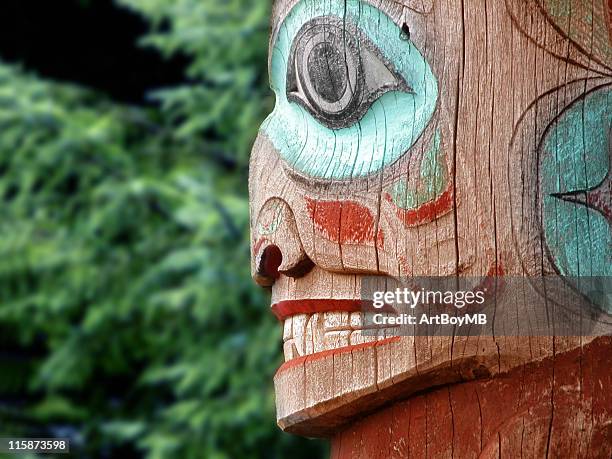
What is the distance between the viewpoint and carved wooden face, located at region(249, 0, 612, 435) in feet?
6.95

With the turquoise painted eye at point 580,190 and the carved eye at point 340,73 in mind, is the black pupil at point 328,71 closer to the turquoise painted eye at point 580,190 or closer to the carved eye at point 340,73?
the carved eye at point 340,73

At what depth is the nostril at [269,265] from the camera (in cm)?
246

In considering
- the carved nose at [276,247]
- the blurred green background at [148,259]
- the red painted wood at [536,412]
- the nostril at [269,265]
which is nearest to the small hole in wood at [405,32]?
the carved nose at [276,247]

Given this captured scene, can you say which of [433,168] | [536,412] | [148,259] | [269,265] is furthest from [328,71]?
[148,259]

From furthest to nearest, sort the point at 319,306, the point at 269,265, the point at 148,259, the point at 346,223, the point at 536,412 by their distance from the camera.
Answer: the point at 148,259 < the point at 269,265 < the point at 319,306 < the point at 346,223 < the point at 536,412

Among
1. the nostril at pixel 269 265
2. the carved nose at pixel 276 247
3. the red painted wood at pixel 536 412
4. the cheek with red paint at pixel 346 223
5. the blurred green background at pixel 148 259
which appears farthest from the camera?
the blurred green background at pixel 148 259

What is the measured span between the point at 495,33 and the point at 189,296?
428 centimetres

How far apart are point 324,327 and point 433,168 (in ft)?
1.51

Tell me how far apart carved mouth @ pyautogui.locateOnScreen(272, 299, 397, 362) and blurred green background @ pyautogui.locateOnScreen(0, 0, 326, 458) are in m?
3.49

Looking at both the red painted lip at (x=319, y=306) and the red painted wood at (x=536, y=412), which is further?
the red painted lip at (x=319, y=306)

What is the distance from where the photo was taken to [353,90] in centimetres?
228

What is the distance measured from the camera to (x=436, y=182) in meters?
2.16

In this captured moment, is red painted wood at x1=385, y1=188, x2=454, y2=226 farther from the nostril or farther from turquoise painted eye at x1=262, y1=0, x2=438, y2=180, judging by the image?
the nostril

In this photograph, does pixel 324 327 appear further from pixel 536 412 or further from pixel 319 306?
pixel 536 412
